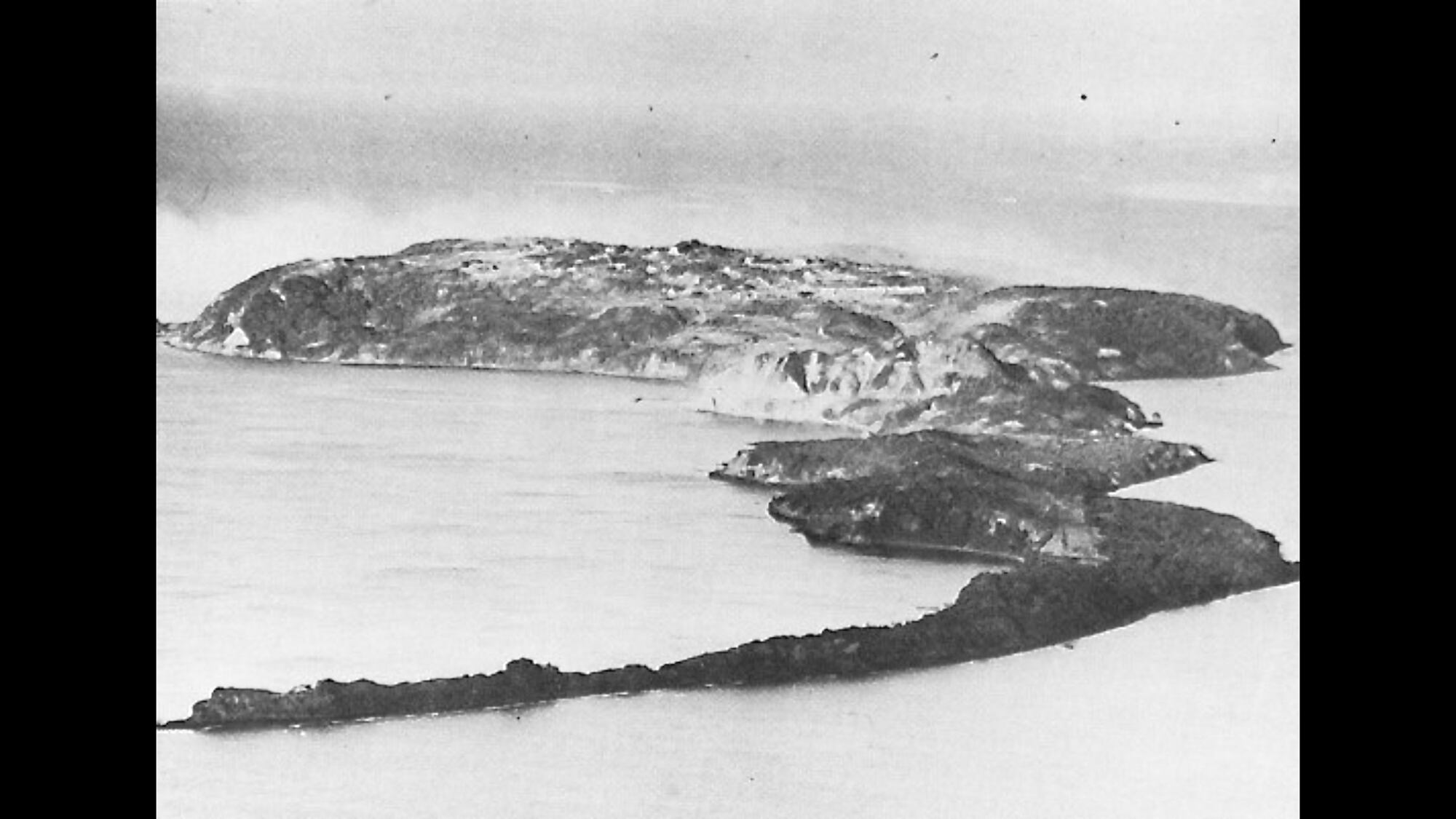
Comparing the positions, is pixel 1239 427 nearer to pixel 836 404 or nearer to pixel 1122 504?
pixel 1122 504

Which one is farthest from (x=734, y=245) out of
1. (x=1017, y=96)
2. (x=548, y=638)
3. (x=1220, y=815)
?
(x=1220, y=815)

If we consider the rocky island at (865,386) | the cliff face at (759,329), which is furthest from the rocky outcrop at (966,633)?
the cliff face at (759,329)

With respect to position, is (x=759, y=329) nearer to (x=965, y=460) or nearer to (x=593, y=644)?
(x=965, y=460)

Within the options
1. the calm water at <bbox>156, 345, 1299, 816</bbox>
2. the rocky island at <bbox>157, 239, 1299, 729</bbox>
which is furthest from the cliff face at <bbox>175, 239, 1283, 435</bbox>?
the calm water at <bbox>156, 345, 1299, 816</bbox>

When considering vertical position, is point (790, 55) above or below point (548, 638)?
above

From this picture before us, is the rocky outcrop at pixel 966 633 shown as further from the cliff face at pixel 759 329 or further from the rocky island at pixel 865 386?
the cliff face at pixel 759 329

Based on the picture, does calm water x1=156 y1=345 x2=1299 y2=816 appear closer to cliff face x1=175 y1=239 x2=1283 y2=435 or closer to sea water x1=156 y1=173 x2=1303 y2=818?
sea water x1=156 y1=173 x2=1303 y2=818

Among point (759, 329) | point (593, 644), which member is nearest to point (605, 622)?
point (593, 644)
